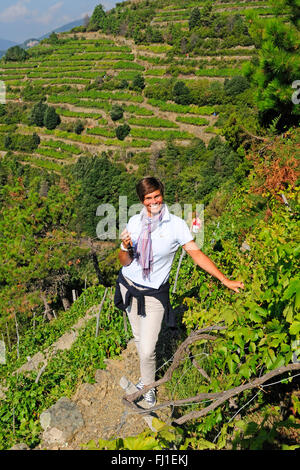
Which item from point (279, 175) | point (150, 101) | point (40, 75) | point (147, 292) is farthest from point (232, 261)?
point (40, 75)

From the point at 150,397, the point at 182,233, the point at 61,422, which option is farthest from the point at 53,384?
the point at 182,233

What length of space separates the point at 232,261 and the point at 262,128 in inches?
267

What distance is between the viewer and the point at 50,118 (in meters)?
51.0

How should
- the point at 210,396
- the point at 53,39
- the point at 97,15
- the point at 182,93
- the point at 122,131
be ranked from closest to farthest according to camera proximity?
the point at 210,396 < the point at 122,131 < the point at 182,93 < the point at 53,39 < the point at 97,15

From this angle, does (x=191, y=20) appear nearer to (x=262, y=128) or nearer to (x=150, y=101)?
(x=150, y=101)

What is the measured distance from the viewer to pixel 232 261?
3016mm

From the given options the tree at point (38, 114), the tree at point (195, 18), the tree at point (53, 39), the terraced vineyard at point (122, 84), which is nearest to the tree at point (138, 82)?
the terraced vineyard at point (122, 84)

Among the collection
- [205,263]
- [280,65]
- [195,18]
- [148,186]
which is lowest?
[205,263]

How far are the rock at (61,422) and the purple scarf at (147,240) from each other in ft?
4.49

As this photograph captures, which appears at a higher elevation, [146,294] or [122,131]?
[122,131]

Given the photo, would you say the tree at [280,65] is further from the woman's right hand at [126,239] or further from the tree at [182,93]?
the tree at [182,93]

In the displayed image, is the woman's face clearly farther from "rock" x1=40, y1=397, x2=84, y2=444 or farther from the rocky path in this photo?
"rock" x1=40, y1=397, x2=84, y2=444

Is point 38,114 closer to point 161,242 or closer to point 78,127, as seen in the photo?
point 78,127

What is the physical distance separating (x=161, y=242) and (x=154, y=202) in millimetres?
270
